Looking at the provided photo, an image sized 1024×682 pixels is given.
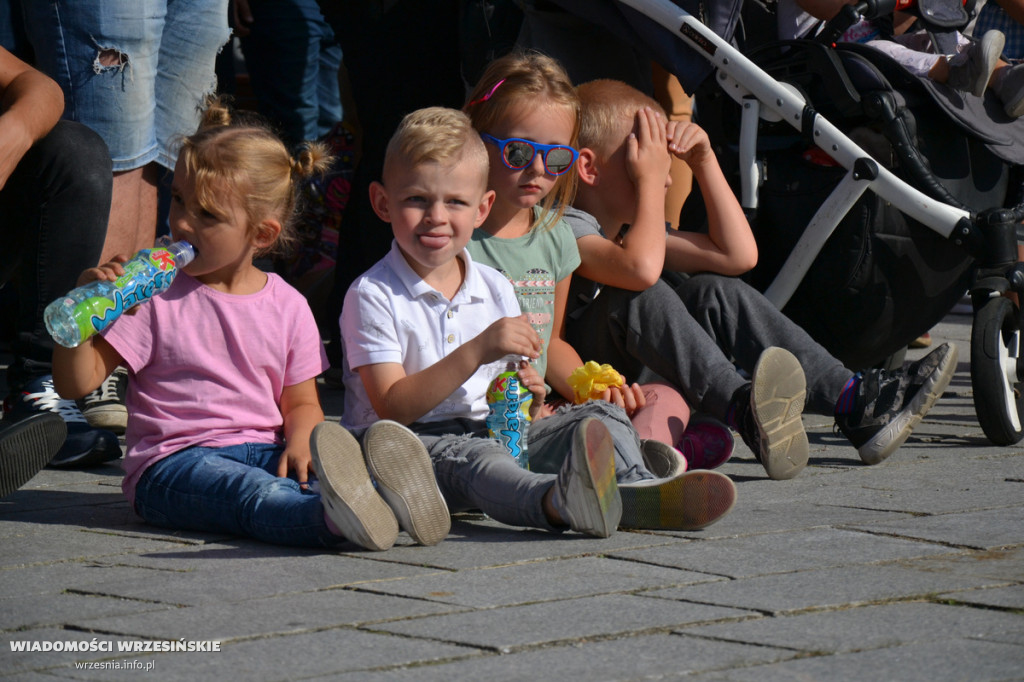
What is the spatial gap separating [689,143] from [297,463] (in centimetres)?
141

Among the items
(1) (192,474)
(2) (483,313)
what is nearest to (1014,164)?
(2) (483,313)

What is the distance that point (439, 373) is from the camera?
2770mm

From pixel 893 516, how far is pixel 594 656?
3.81ft

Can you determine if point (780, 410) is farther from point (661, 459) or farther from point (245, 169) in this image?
point (245, 169)

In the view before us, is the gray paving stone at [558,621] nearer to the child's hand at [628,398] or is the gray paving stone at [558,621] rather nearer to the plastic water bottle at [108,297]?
the plastic water bottle at [108,297]

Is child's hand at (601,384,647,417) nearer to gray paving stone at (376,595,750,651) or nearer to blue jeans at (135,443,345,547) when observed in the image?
blue jeans at (135,443,345,547)

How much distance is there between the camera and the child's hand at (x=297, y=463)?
109 inches

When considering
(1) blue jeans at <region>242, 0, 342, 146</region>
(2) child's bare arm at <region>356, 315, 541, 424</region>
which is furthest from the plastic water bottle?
(1) blue jeans at <region>242, 0, 342, 146</region>

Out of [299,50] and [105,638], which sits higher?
[299,50]

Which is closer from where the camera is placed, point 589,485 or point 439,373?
point 589,485

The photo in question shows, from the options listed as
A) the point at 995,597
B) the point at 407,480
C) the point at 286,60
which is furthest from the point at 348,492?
the point at 286,60

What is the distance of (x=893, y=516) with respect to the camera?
275 centimetres

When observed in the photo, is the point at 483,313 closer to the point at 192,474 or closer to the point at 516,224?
the point at 516,224

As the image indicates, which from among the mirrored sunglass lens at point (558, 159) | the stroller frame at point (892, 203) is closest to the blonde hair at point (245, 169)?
the mirrored sunglass lens at point (558, 159)
